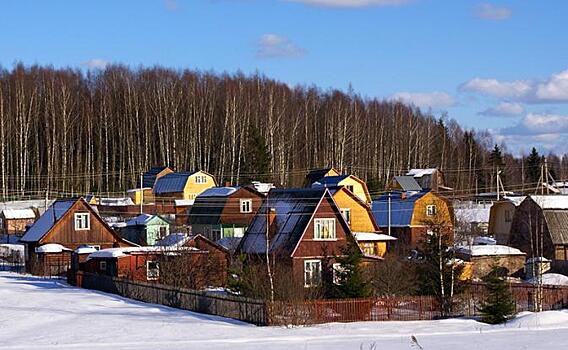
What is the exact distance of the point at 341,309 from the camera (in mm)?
33188

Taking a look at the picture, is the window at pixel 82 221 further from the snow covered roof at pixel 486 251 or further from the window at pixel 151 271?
the snow covered roof at pixel 486 251

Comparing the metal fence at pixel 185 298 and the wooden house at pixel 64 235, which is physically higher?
the wooden house at pixel 64 235

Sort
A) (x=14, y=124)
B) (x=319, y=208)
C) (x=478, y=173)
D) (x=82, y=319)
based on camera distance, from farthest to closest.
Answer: (x=478, y=173)
(x=14, y=124)
(x=319, y=208)
(x=82, y=319)

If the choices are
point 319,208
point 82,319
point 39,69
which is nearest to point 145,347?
point 82,319

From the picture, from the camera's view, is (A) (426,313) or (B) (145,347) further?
(A) (426,313)

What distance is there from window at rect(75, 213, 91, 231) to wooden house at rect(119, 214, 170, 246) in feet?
19.1

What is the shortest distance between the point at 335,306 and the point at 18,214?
48116 millimetres

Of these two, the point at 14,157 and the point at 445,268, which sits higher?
the point at 14,157

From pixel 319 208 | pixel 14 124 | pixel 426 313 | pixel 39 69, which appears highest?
pixel 39 69

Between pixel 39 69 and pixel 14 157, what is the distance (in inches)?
585

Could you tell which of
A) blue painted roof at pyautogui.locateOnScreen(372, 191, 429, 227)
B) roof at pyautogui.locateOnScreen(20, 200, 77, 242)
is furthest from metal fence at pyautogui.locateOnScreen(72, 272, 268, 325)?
blue painted roof at pyautogui.locateOnScreen(372, 191, 429, 227)

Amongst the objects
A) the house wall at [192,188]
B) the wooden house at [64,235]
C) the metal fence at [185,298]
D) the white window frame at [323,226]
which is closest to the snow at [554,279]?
the white window frame at [323,226]

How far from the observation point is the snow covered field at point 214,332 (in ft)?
88.5

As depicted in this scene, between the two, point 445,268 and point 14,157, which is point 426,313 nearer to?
point 445,268
